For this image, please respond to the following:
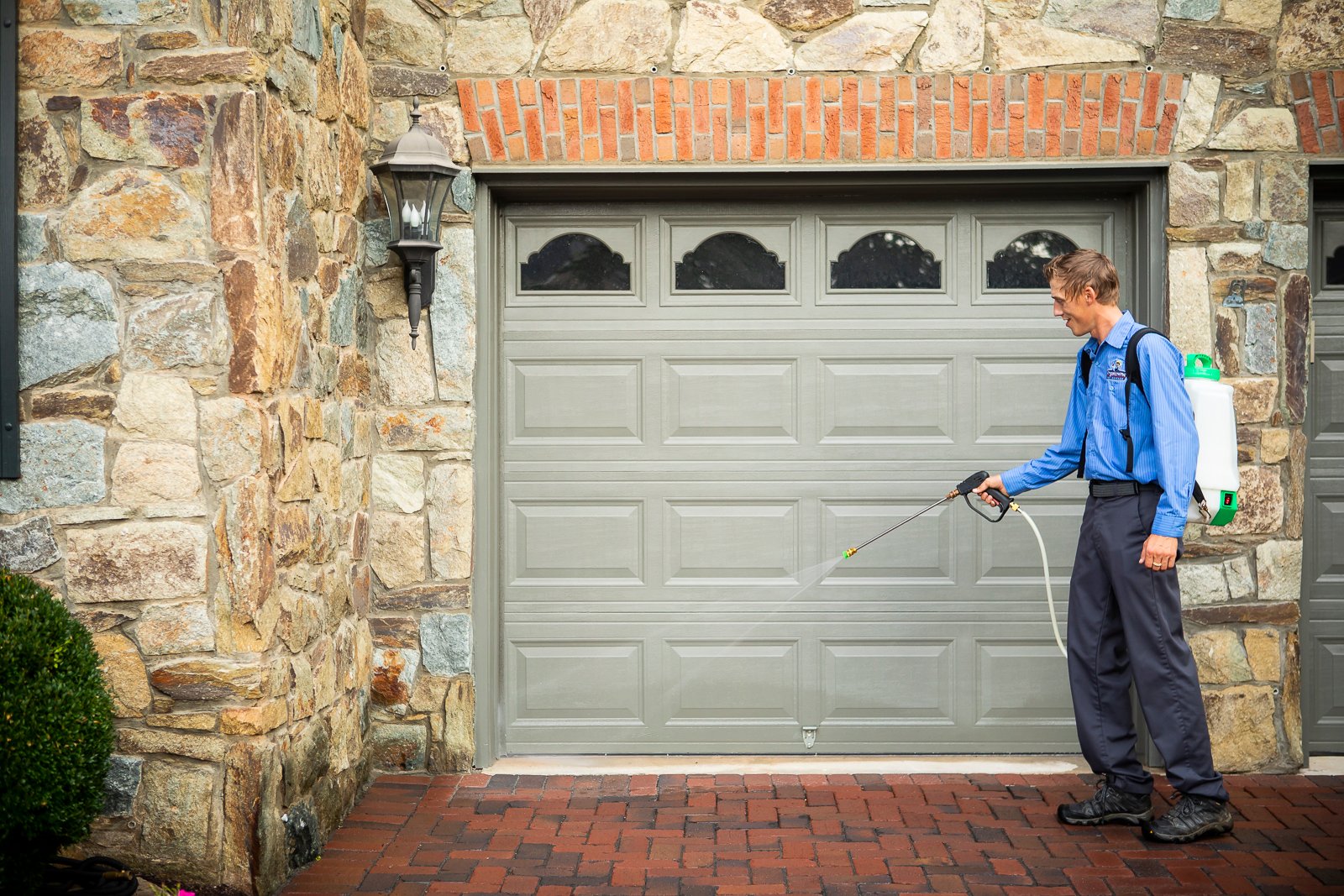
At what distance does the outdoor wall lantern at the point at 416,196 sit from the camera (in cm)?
452

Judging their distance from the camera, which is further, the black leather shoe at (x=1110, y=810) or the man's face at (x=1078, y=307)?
the black leather shoe at (x=1110, y=810)

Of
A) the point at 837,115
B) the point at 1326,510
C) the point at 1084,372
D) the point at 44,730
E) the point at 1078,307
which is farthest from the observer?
the point at 1326,510

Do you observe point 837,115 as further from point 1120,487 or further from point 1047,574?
point 1047,574

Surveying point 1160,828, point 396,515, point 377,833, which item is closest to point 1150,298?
point 1160,828

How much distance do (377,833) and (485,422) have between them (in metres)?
1.62

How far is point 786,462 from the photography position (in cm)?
507

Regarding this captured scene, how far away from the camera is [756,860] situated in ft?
13.1

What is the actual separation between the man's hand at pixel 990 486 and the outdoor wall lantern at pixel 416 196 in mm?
2245

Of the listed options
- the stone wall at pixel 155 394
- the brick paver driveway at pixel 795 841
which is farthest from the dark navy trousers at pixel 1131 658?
the stone wall at pixel 155 394

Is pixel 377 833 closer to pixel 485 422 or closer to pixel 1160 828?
pixel 485 422

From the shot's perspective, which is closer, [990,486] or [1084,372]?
[1084,372]

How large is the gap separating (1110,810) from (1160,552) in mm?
981

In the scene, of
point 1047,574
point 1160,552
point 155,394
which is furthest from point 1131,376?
point 155,394

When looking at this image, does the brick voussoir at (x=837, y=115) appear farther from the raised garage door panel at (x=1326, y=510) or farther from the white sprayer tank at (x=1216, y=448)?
the white sprayer tank at (x=1216, y=448)
